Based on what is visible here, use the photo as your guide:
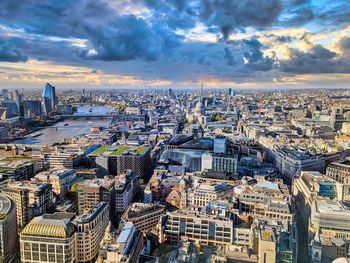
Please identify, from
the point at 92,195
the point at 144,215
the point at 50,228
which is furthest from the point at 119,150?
the point at 50,228

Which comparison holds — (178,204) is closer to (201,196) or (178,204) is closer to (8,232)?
(201,196)

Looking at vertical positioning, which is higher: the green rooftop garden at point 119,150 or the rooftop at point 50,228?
the rooftop at point 50,228

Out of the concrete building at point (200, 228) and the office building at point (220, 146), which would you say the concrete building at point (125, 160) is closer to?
the office building at point (220, 146)

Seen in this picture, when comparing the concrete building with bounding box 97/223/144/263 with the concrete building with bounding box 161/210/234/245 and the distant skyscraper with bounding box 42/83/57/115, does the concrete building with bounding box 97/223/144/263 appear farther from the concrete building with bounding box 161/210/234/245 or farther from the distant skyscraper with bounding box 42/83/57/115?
the distant skyscraper with bounding box 42/83/57/115

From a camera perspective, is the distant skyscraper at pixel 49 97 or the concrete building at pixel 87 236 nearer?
the concrete building at pixel 87 236

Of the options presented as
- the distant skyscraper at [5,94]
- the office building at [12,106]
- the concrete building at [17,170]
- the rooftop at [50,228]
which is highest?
the distant skyscraper at [5,94]

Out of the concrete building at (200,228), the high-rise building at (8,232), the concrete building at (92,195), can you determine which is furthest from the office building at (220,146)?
the high-rise building at (8,232)

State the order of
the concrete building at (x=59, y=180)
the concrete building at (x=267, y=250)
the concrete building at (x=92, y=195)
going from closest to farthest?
1. the concrete building at (x=267, y=250)
2. the concrete building at (x=92, y=195)
3. the concrete building at (x=59, y=180)

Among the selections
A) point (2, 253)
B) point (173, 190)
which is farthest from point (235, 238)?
point (2, 253)
